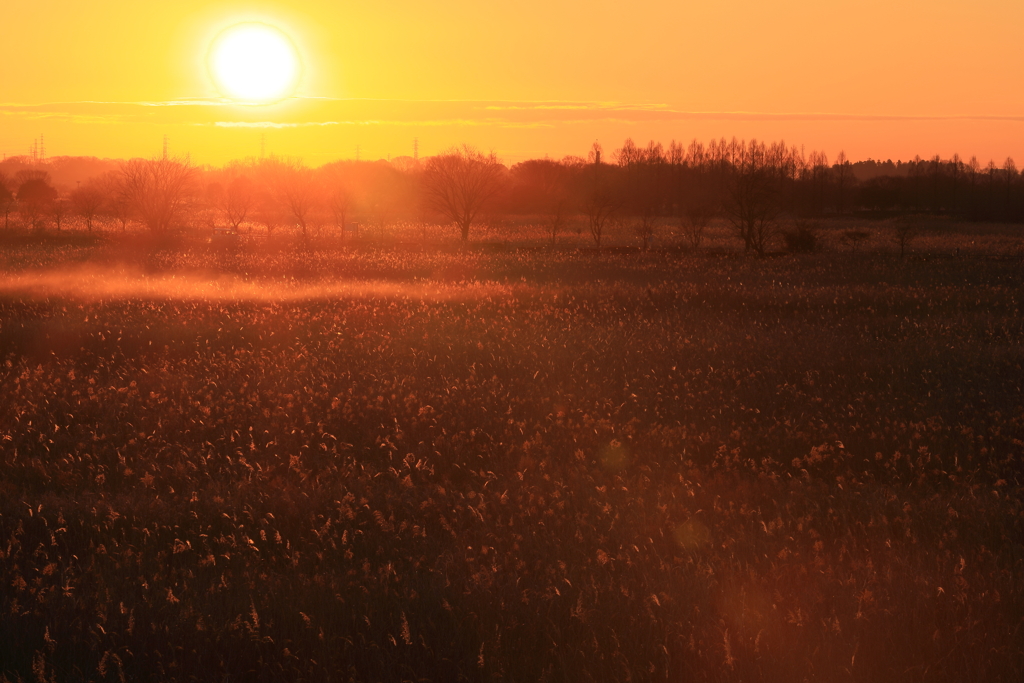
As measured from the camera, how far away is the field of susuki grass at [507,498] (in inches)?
162

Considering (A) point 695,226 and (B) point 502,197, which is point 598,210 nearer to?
(A) point 695,226

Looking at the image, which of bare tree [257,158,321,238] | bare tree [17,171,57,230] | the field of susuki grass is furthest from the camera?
bare tree [257,158,321,238]

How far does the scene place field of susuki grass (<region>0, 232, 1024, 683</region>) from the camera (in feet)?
13.5

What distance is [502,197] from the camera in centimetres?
9181

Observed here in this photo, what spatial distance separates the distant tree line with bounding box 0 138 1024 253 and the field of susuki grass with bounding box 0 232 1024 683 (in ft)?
116

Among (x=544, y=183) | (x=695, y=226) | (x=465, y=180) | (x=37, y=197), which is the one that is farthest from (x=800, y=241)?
(x=37, y=197)

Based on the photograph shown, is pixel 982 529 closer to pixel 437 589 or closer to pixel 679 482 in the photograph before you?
pixel 679 482

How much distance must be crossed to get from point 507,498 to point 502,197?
287ft

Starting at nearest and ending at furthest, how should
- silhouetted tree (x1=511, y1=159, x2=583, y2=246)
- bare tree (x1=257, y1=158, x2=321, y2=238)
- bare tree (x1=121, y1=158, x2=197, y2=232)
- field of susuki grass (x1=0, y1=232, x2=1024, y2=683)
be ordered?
field of susuki grass (x1=0, y1=232, x2=1024, y2=683)
bare tree (x1=121, y1=158, x2=197, y2=232)
bare tree (x1=257, y1=158, x2=321, y2=238)
silhouetted tree (x1=511, y1=159, x2=583, y2=246)

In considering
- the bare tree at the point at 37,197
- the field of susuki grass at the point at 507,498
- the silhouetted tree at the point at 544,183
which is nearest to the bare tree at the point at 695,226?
the silhouetted tree at the point at 544,183

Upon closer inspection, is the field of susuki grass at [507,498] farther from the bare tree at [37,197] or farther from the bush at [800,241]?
the bare tree at [37,197]

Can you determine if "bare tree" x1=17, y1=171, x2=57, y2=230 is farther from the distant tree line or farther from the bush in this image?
the bush

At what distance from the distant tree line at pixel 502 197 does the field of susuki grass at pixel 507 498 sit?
116 feet

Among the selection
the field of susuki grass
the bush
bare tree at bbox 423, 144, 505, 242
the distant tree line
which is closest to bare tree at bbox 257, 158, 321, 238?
the distant tree line
